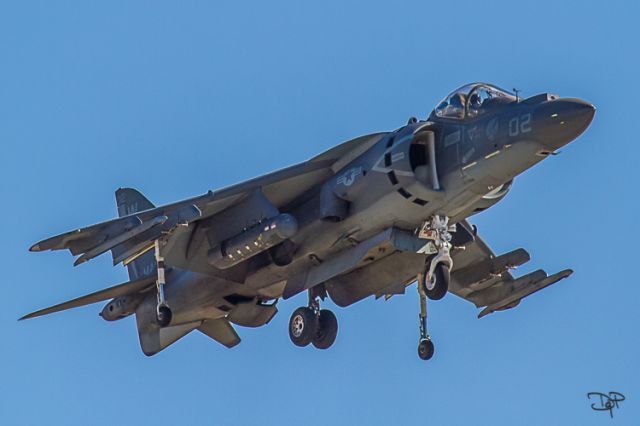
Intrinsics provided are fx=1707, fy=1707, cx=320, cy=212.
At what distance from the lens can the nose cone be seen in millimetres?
24656

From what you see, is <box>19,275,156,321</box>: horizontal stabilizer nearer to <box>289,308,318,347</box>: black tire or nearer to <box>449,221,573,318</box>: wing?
<box>289,308,318,347</box>: black tire

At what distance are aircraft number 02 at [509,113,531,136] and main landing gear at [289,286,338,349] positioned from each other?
4716mm

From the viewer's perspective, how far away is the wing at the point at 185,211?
26.7 m

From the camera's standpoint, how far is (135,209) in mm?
31094

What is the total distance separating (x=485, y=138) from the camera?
25.3 metres

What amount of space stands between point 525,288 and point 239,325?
501cm

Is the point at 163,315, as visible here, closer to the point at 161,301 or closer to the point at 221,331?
the point at 161,301

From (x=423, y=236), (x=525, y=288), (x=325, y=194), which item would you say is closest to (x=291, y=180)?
(x=325, y=194)

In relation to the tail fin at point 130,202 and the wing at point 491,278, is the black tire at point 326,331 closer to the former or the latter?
the wing at point 491,278

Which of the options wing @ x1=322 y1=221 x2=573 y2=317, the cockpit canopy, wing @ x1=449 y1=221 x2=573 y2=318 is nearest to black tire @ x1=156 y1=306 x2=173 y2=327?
wing @ x1=322 y1=221 x2=573 y2=317

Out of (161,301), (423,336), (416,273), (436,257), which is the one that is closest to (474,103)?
(436,257)

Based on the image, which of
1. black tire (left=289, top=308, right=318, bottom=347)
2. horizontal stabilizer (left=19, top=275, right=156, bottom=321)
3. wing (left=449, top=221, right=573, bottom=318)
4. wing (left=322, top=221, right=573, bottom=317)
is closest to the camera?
wing (left=322, top=221, right=573, bottom=317)

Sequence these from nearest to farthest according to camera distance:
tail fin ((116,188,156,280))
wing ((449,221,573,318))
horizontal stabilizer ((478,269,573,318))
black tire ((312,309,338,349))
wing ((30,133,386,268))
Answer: wing ((30,133,386,268)) < black tire ((312,309,338,349)) < wing ((449,221,573,318)) < horizontal stabilizer ((478,269,573,318)) < tail fin ((116,188,156,280))

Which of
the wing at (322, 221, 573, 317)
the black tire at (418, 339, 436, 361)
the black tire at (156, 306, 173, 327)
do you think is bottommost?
the black tire at (418, 339, 436, 361)
